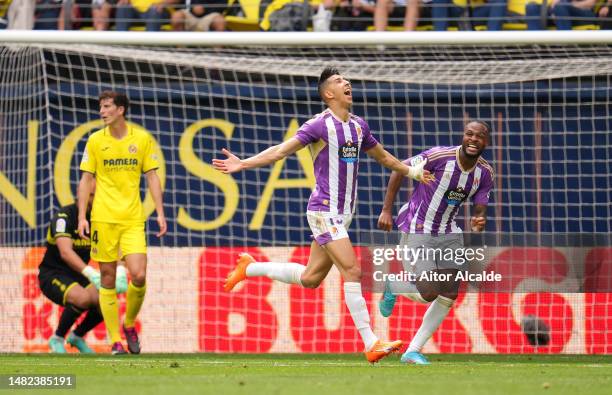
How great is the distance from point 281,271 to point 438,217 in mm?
1276

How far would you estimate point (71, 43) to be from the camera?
38.6ft

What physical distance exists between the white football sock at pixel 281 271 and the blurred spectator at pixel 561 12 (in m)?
5.47

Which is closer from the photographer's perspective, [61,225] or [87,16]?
[61,225]

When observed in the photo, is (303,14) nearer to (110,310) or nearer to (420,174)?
(110,310)

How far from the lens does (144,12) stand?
1457cm

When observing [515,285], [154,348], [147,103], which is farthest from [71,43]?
[515,285]

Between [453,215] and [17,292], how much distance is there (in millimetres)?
4974

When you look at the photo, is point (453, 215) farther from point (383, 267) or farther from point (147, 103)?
point (147, 103)

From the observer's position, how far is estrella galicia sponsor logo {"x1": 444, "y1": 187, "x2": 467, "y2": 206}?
9359mm

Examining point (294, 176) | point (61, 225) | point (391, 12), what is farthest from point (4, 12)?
point (61, 225)

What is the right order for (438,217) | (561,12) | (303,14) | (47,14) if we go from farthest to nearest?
(47,14) → (303,14) → (561,12) → (438,217)

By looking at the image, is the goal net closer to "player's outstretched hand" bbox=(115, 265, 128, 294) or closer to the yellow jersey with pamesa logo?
"player's outstretched hand" bbox=(115, 265, 128, 294)

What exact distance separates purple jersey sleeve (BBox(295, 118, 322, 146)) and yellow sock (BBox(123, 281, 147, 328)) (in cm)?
243

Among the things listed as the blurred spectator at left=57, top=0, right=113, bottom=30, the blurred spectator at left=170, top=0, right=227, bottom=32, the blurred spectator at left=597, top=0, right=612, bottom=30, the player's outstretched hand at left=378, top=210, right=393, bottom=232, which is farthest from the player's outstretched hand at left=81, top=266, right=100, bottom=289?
the blurred spectator at left=597, top=0, right=612, bottom=30
